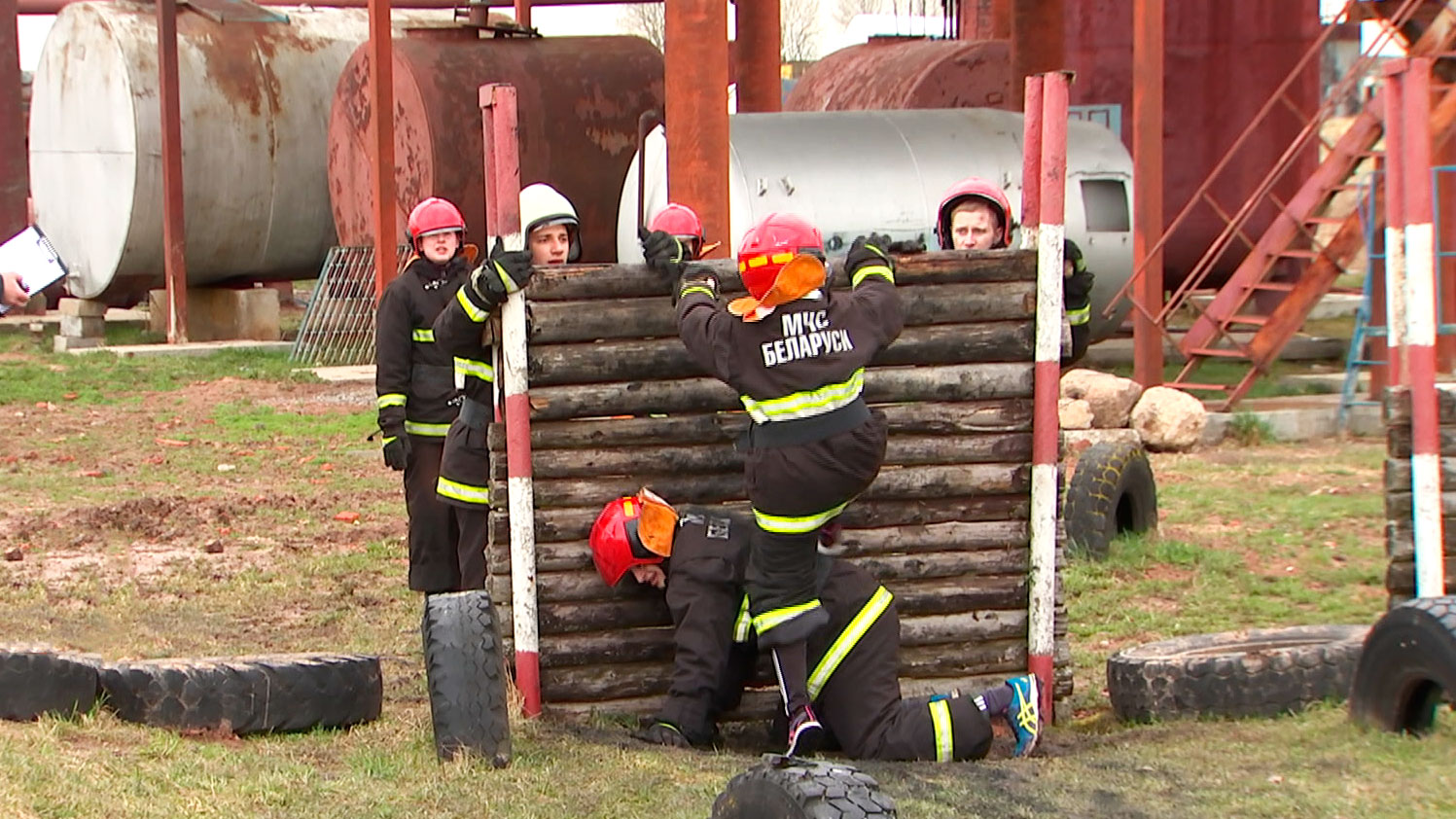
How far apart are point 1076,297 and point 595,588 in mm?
2251

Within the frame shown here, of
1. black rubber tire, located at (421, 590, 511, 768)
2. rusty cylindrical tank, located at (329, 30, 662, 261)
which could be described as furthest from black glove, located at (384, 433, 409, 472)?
rusty cylindrical tank, located at (329, 30, 662, 261)

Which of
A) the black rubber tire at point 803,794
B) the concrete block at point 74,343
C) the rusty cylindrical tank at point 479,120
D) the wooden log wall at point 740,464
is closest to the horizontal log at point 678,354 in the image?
the wooden log wall at point 740,464

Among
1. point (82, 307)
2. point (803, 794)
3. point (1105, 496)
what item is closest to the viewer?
point (803, 794)

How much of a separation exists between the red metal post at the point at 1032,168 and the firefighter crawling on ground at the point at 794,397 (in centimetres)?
82

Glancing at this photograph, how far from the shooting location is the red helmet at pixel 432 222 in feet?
24.2

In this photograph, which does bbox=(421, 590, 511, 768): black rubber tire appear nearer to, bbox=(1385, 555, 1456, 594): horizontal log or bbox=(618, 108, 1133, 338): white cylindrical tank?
bbox=(1385, 555, 1456, 594): horizontal log

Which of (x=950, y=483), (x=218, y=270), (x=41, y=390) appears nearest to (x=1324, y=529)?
(x=950, y=483)

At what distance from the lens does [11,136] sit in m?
21.8

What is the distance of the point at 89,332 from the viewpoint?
66.0 feet

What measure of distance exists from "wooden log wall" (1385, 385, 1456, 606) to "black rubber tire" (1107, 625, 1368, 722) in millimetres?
287

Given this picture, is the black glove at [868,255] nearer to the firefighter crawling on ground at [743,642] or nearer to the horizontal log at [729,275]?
the horizontal log at [729,275]

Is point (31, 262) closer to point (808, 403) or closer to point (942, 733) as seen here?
point (808, 403)

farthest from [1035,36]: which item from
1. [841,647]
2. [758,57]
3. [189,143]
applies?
[841,647]

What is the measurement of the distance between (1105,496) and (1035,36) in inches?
332
